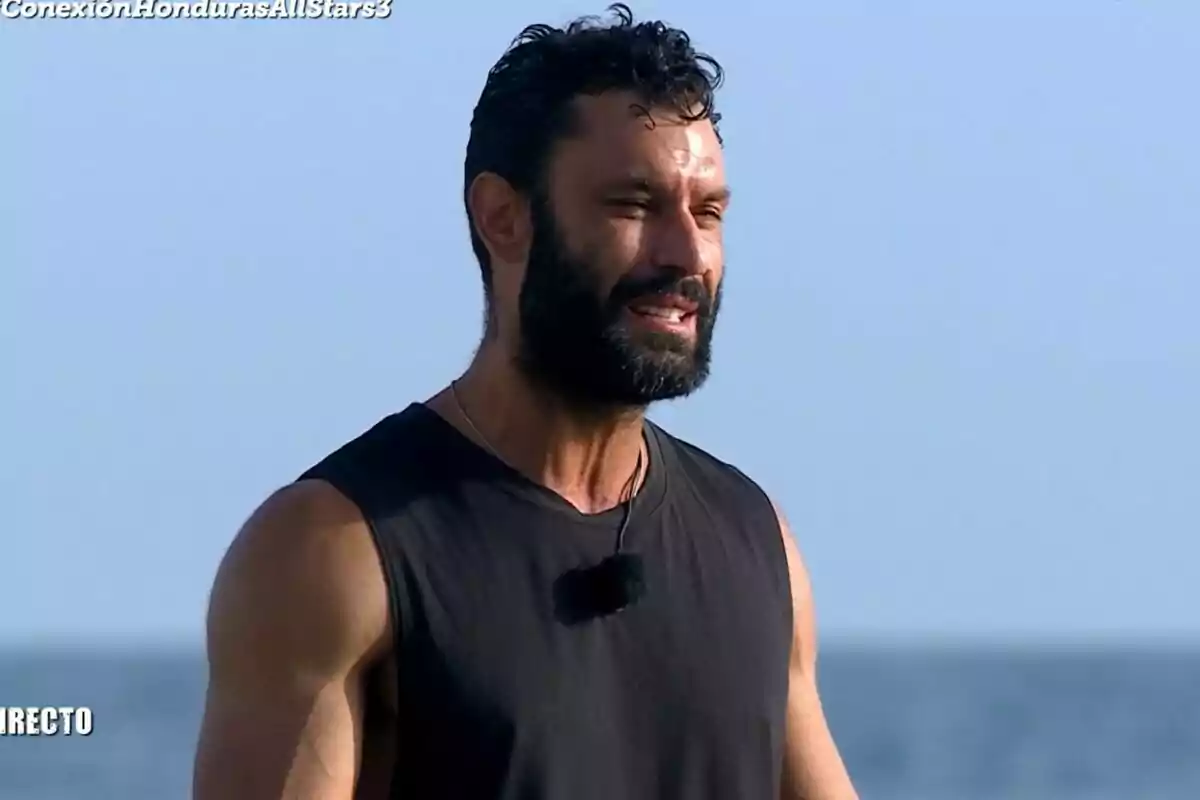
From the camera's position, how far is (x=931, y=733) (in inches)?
1460

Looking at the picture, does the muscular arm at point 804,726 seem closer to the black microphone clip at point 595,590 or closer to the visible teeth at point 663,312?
the black microphone clip at point 595,590

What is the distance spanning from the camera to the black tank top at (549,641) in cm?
356

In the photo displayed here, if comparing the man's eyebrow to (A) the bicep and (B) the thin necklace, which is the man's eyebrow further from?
(A) the bicep

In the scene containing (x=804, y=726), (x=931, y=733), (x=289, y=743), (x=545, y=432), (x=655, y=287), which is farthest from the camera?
(x=931, y=733)

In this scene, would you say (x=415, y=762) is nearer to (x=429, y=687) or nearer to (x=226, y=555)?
(x=429, y=687)

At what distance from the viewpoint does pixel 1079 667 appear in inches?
2675

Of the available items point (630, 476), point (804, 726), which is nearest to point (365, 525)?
point (630, 476)

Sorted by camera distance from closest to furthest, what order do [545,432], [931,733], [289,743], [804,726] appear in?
[289,743]
[545,432]
[804,726]
[931,733]

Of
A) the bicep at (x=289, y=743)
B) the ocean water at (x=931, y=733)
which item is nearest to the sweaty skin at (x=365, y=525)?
the bicep at (x=289, y=743)

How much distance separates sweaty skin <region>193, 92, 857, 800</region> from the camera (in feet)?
11.6

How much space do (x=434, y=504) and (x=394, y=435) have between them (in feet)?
0.42

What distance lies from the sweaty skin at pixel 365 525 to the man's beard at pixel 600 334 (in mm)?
21

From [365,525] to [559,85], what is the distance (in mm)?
609

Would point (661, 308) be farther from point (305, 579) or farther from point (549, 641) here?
A: point (305, 579)
